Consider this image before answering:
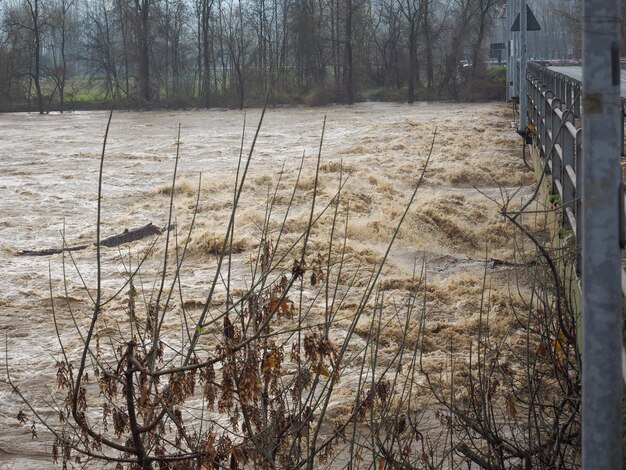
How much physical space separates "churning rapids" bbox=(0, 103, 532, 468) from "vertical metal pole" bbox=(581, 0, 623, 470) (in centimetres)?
324

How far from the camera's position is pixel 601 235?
9.02 feet

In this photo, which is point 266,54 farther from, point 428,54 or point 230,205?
point 230,205

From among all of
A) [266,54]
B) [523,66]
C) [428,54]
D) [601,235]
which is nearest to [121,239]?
[523,66]

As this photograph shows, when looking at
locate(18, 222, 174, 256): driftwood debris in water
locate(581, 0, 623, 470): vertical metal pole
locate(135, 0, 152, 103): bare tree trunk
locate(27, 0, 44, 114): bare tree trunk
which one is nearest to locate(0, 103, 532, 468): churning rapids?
locate(18, 222, 174, 256): driftwood debris in water

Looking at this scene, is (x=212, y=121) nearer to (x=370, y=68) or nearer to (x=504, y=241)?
(x=370, y=68)

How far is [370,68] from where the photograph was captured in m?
66.6

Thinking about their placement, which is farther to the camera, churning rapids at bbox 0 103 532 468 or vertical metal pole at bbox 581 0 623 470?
churning rapids at bbox 0 103 532 468

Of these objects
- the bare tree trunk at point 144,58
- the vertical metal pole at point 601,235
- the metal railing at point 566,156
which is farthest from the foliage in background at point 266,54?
the vertical metal pole at point 601,235

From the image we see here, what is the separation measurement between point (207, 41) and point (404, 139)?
112ft

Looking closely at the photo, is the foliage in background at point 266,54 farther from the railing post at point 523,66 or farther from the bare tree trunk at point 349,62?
the railing post at point 523,66

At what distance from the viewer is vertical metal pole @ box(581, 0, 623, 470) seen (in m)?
2.72

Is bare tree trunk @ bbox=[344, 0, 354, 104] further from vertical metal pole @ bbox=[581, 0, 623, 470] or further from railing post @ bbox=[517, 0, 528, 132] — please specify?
vertical metal pole @ bbox=[581, 0, 623, 470]

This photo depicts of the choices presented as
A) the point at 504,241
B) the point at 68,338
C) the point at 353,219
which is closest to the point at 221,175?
the point at 353,219

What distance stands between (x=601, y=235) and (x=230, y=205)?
19672 mm
